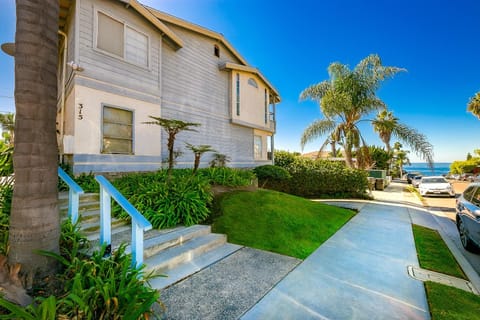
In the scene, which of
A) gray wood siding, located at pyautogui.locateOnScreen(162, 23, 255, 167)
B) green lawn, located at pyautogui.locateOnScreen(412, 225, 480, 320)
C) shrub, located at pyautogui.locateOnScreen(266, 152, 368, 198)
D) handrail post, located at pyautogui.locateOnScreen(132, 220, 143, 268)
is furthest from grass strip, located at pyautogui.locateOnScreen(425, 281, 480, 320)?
shrub, located at pyautogui.locateOnScreen(266, 152, 368, 198)

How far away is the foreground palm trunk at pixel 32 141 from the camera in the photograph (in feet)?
6.90

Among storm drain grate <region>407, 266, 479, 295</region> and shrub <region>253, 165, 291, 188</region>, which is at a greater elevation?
shrub <region>253, 165, 291, 188</region>

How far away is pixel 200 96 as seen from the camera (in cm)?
1088

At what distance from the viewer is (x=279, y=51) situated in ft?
47.9

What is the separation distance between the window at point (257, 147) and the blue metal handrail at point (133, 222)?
40.4ft

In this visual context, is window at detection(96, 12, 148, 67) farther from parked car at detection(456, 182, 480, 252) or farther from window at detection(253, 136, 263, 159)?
parked car at detection(456, 182, 480, 252)

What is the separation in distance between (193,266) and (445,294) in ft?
12.5

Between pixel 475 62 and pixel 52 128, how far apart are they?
2321 centimetres

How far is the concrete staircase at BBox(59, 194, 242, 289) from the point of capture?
321 cm

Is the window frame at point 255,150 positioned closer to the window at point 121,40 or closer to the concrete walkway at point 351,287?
the window at point 121,40

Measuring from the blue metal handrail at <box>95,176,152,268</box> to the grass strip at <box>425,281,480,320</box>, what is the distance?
3.71 meters

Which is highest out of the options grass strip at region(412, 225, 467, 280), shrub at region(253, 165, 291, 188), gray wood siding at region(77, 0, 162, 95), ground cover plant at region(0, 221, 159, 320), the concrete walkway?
gray wood siding at region(77, 0, 162, 95)

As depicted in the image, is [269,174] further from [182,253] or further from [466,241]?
[182,253]

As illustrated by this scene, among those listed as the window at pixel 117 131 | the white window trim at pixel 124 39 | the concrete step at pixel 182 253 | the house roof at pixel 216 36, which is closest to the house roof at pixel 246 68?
the house roof at pixel 216 36
